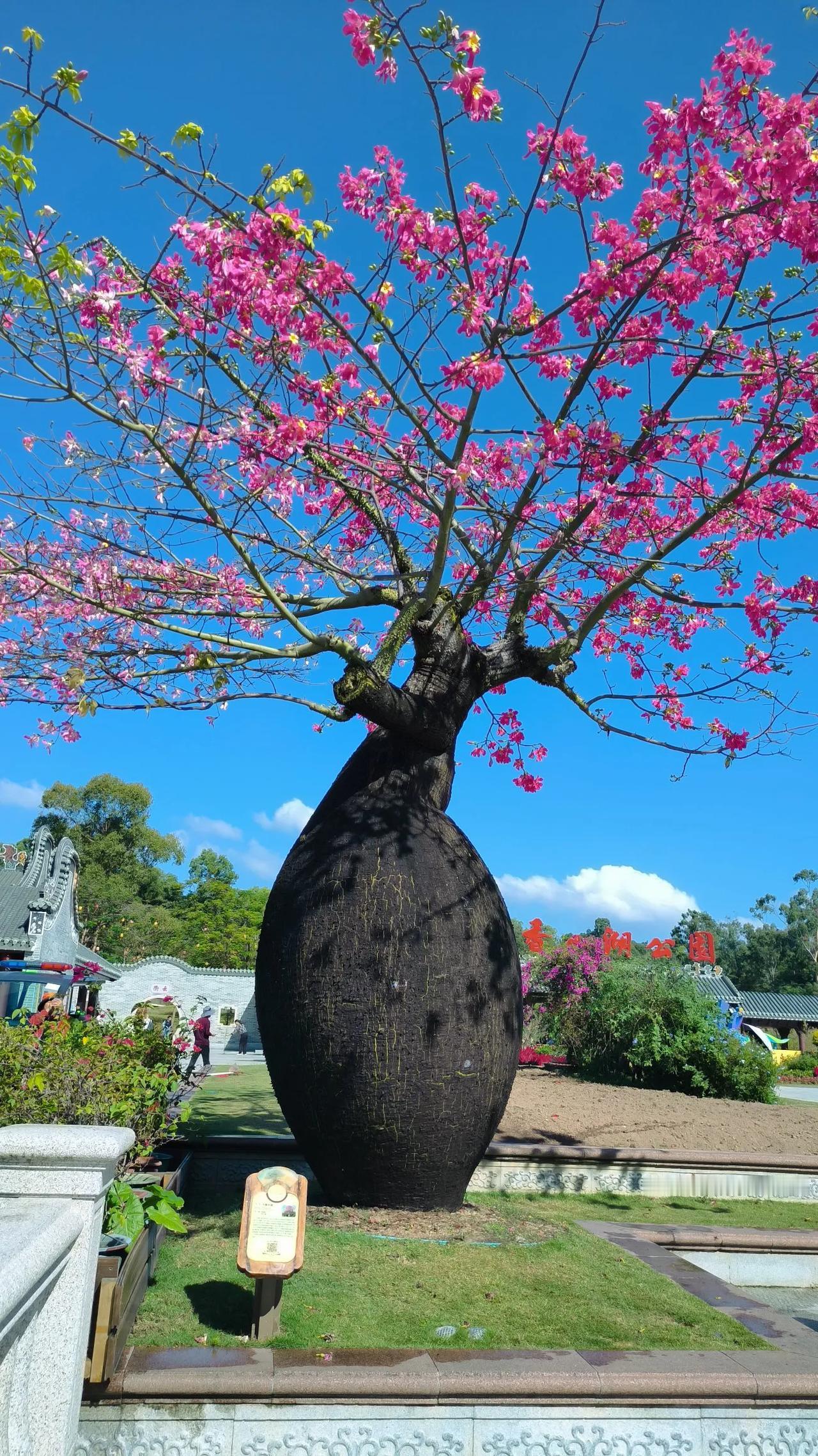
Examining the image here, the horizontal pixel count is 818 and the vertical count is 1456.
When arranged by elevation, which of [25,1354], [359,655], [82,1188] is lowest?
[25,1354]

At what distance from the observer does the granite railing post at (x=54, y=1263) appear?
10.8ft

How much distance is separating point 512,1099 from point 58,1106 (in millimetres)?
8863

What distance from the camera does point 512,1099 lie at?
43.8 feet

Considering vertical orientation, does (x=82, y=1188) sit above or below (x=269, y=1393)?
above

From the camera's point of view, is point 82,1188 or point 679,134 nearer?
point 82,1188

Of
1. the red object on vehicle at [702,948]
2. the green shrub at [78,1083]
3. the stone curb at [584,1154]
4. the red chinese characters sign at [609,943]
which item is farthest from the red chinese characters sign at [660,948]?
the green shrub at [78,1083]

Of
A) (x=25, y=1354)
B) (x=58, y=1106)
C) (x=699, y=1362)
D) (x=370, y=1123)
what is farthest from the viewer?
(x=370, y=1123)

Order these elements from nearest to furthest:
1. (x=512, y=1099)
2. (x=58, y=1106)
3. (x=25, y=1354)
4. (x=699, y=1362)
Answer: (x=25, y=1354) < (x=699, y=1362) < (x=58, y=1106) < (x=512, y=1099)

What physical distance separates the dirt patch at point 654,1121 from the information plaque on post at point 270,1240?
19.8ft

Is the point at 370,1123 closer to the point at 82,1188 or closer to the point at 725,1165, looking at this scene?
the point at 82,1188

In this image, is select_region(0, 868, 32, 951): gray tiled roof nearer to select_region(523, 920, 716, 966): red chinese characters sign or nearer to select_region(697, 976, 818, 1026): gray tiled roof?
select_region(523, 920, 716, 966): red chinese characters sign

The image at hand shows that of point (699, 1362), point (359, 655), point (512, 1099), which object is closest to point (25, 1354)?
point (699, 1362)

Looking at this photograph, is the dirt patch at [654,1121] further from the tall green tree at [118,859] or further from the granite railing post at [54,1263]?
the tall green tree at [118,859]

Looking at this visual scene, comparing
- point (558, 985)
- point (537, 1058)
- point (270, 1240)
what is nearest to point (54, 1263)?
point (270, 1240)
